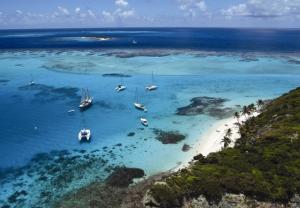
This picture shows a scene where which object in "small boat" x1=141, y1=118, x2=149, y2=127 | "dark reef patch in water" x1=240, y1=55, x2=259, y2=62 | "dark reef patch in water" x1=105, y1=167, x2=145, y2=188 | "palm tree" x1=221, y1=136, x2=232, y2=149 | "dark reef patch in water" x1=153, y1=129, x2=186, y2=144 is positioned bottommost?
"dark reef patch in water" x1=105, y1=167, x2=145, y2=188

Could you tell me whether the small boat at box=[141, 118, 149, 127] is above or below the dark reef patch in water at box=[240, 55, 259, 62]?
below

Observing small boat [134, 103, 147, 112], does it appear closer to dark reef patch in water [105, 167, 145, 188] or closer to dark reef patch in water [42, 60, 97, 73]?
dark reef patch in water [105, 167, 145, 188]

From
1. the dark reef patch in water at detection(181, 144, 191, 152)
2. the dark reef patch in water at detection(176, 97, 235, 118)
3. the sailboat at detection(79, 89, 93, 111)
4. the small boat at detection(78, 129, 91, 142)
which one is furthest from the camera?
the sailboat at detection(79, 89, 93, 111)

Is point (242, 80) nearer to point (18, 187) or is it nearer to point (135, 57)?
point (135, 57)

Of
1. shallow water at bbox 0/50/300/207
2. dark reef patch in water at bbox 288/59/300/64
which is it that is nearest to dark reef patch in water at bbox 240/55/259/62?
shallow water at bbox 0/50/300/207

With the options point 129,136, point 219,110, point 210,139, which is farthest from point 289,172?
point 219,110

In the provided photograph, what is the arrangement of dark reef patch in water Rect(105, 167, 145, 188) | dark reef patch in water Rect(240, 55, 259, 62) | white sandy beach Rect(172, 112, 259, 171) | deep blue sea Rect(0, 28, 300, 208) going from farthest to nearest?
1. dark reef patch in water Rect(240, 55, 259, 62)
2. white sandy beach Rect(172, 112, 259, 171)
3. deep blue sea Rect(0, 28, 300, 208)
4. dark reef patch in water Rect(105, 167, 145, 188)
